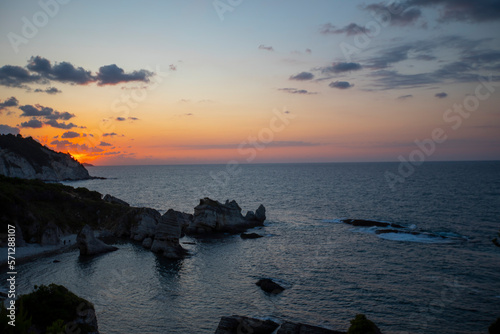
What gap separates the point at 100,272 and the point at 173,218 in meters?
14.4

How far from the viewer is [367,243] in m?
57.4

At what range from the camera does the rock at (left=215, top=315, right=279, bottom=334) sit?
89.5ft

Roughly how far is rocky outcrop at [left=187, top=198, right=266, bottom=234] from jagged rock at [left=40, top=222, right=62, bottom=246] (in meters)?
24.1

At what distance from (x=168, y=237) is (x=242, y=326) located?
100 ft

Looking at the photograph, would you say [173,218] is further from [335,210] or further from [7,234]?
[335,210]

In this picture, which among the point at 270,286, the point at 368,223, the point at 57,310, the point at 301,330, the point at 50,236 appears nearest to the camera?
the point at 57,310

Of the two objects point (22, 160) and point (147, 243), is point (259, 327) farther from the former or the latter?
point (22, 160)

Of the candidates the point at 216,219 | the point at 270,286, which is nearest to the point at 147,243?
the point at 216,219

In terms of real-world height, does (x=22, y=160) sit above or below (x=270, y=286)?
above

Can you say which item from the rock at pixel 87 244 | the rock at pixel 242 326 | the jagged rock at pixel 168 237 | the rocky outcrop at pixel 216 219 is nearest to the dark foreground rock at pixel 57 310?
the rock at pixel 242 326

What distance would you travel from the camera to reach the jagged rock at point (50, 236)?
56188mm

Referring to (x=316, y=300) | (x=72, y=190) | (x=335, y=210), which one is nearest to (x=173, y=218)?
(x=316, y=300)

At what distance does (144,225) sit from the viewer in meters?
65.2

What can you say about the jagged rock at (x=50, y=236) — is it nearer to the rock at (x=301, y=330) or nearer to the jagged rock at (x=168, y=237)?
the jagged rock at (x=168, y=237)
